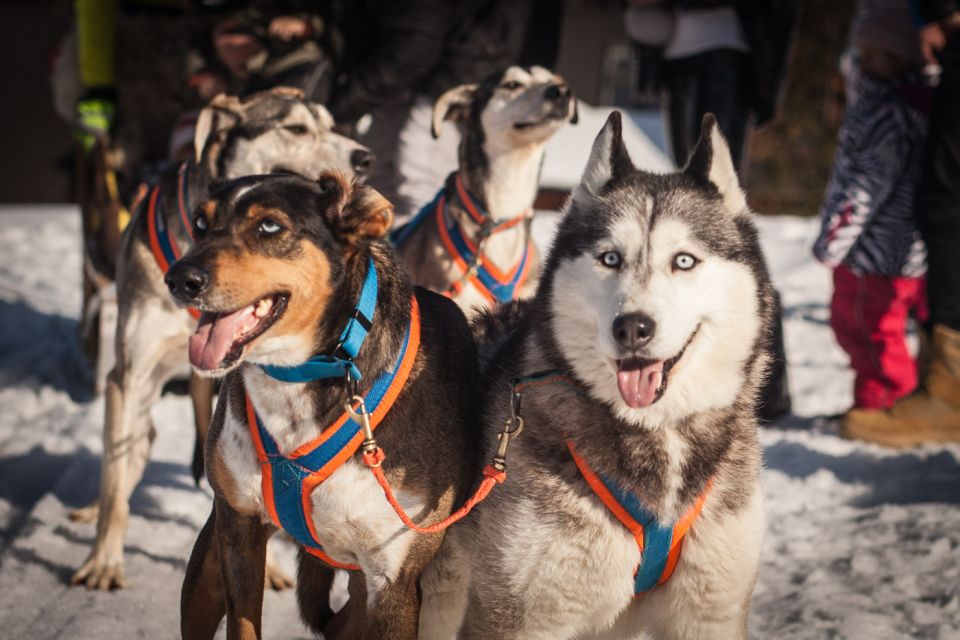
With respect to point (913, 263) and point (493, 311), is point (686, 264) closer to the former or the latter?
point (493, 311)

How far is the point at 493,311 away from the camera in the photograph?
115 inches

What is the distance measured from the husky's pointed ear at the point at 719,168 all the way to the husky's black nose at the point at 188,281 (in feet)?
3.86

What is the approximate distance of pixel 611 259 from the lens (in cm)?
218

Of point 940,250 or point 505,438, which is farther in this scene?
point 940,250

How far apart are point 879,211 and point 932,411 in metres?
1.11

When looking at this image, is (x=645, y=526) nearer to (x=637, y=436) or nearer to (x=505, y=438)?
(x=637, y=436)

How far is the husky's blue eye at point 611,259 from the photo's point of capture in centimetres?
217

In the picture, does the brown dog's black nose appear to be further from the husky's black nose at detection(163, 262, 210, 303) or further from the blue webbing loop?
the blue webbing loop

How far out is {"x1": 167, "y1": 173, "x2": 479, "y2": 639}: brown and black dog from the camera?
216 cm

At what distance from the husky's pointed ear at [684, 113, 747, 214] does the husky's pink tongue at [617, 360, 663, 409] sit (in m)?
0.46

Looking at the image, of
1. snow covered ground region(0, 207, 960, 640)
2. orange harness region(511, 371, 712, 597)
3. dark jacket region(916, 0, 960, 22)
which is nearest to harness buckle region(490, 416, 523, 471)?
orange harness region(511, 371, 712, 597)

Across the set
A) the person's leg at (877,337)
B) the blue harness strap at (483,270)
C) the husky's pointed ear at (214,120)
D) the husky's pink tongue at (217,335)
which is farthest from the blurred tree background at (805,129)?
the husky's pink tongue at (217,335)

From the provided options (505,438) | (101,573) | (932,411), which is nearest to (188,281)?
(505,438)

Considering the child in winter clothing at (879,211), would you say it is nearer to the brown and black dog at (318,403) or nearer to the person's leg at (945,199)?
the person's leg at (945,199)
